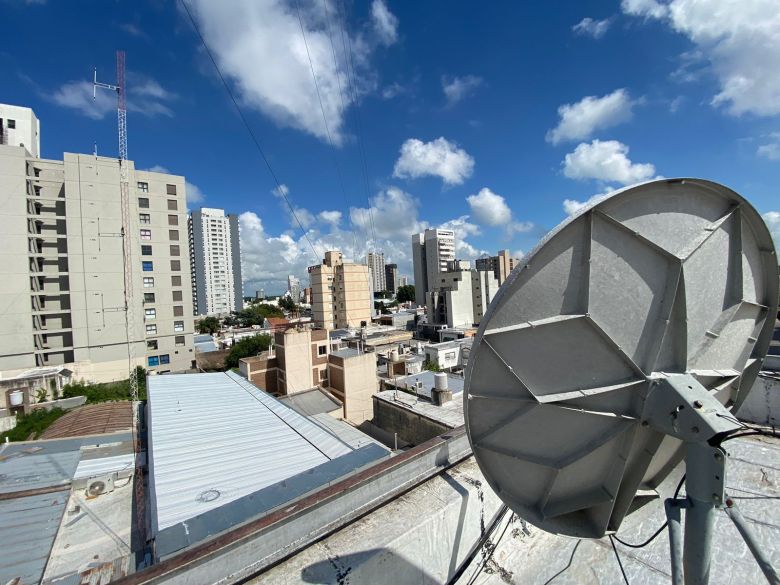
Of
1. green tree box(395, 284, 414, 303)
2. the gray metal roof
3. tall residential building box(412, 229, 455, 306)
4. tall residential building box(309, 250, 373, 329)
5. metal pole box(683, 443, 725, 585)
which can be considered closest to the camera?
metal pole box(683, 443, 725, 585)

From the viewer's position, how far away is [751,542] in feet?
6.22

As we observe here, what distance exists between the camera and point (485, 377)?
2430mm

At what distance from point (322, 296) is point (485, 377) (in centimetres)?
5222

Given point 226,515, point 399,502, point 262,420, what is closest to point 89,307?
point 262,420

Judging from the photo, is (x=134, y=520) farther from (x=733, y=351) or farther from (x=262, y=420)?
(x=733, y=351)

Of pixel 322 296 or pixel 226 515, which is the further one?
pixel 322 296

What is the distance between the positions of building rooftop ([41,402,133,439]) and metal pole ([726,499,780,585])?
18.2 m

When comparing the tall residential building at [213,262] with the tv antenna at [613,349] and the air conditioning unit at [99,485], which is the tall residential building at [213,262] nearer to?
the air conditioning unit at [99,485]

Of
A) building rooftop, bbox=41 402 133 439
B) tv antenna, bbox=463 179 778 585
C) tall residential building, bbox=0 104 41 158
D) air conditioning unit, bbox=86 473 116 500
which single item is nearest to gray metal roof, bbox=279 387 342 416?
building rooftop, bbox=41 402 133 439

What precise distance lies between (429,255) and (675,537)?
87906mm

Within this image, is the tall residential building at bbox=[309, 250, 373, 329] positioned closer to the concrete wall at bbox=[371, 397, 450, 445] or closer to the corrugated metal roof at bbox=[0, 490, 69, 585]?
the concrete wall at bbox=[371, 397, 450, 445]

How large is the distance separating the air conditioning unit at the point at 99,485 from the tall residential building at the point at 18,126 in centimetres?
4881

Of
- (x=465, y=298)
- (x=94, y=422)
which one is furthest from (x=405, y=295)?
(x=94, y=422)

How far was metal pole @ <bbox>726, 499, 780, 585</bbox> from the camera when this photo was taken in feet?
5.76
